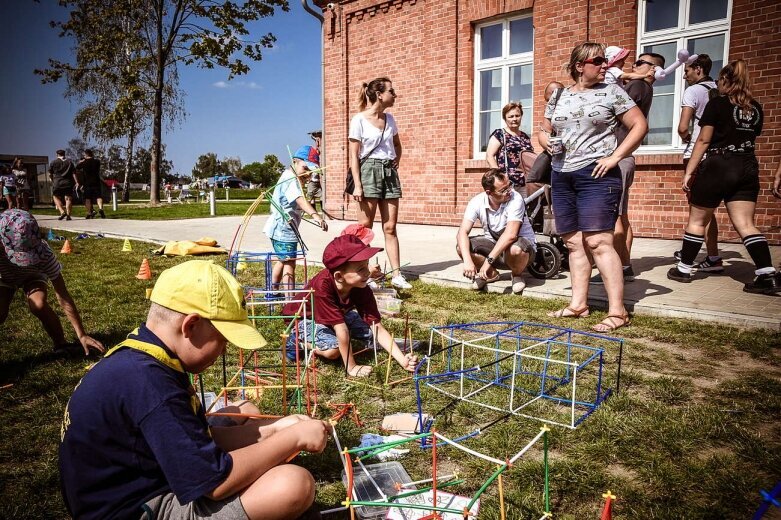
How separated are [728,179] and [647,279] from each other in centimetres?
128

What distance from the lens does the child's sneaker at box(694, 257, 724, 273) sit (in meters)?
6.09

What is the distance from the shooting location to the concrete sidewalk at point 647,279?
4.53m

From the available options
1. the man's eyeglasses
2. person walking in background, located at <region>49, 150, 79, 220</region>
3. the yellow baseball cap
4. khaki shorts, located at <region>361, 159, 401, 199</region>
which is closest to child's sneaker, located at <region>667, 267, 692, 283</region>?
the man's eyeglasses

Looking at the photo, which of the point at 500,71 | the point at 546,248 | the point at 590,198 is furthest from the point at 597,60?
the point at 500,71

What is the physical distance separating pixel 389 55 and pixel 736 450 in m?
11.3

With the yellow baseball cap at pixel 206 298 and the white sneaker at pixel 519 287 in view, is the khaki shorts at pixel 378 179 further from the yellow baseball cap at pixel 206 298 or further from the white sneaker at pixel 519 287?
the yellow baseball cap at pixel 206 298

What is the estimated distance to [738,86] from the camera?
16.6ft

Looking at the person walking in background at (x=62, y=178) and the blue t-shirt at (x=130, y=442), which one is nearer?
the blue t-shirt at (x=130, y=442)

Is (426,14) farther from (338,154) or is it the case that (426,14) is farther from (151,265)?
(151,265)

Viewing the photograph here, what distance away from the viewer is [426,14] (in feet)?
37.4

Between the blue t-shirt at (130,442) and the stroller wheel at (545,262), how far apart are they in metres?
5.03

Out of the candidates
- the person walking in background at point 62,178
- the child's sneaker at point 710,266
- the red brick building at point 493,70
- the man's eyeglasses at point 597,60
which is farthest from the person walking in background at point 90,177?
the child's sneaker at point 710,266

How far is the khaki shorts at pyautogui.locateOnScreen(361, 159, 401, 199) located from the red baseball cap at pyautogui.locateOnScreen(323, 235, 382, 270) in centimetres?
246

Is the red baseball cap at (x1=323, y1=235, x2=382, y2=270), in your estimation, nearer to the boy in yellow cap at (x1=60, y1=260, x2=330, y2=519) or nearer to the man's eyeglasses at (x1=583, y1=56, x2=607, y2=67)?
the boy in yellow cap at (x1=60, y1=260, x2=330, y2=519)
